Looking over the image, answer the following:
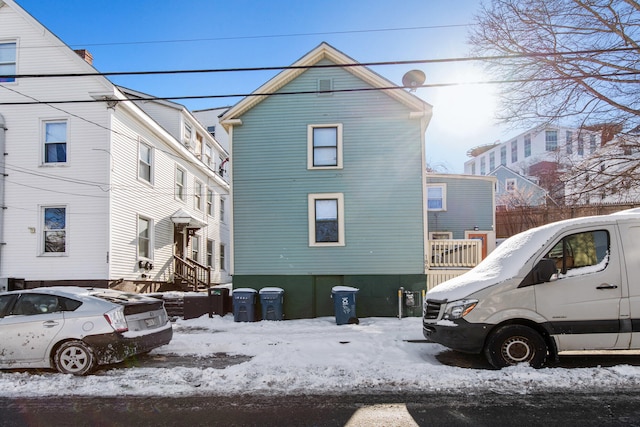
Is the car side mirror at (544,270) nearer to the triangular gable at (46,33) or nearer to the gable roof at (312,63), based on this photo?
the gable roof at (312,63)

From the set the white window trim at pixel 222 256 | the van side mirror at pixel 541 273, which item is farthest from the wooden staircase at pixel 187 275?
the van side mirror at pixel 541 273

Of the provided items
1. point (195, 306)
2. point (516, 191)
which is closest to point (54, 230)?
point (195, 306)

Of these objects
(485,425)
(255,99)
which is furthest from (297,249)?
(485,425)

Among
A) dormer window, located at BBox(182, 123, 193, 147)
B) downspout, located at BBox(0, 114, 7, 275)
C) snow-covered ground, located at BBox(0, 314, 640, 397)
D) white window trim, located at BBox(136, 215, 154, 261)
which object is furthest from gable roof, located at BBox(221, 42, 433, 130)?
snow-covered ground, located at BBox(0, 314, 640, 397)

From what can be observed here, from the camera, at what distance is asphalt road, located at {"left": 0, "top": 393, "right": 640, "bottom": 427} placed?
435 centimetres

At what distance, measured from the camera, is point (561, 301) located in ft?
19.6

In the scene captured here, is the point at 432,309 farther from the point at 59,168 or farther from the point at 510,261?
the point at 59,168

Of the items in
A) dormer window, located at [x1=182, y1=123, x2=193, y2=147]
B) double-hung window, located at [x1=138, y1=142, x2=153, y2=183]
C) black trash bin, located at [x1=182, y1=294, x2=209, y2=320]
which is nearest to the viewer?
black trash bin, located at [x1=182, y1=294, x2=209, y2=320]

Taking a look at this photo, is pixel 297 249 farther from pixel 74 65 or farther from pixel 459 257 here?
pixel 74 65

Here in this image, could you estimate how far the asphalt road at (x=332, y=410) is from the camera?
4348 millimetres

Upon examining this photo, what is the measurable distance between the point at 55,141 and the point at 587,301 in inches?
589

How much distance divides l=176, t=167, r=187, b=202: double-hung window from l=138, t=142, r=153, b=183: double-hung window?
2.41 m

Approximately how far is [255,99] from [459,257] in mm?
7904

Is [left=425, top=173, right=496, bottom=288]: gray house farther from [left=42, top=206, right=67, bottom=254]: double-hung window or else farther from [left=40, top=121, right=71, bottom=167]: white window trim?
[left=42, top=206, right=67, bottom=254]: double-hung window
